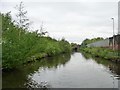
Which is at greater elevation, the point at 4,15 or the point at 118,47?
the point at 4,15

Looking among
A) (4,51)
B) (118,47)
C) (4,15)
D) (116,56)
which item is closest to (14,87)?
(4,51)

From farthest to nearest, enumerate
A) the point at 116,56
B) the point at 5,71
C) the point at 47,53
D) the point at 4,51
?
1. the point at 47,53
2. the point at 116,56
3. the point at 5,71
4. the point at 4,51

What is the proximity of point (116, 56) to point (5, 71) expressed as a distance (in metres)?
20.8

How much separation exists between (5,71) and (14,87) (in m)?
8.90

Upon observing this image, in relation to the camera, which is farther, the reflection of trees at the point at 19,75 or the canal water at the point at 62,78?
the reflection of trees at the point at 19,75

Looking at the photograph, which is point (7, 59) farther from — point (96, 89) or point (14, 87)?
point (96, 89)

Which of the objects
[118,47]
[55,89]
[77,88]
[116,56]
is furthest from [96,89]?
[118,47]

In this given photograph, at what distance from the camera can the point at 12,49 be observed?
24.0m

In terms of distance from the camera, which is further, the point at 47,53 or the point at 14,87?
the point at 47,53

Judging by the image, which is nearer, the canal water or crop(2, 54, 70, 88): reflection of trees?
the canal water

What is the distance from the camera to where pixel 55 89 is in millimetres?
15086

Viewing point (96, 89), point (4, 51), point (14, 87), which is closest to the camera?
point (96, 89)

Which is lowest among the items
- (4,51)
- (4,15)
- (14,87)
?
(14,87)

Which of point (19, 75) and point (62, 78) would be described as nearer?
point (62, 78)
